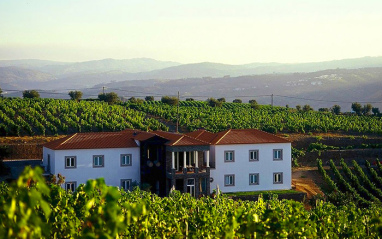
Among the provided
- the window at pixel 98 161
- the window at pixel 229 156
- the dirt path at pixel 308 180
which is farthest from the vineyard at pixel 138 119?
the window at pixel 229 156

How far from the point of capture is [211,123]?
207ft

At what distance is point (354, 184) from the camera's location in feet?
145

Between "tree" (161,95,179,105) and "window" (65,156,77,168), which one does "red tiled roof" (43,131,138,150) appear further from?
"tree" (161,95,179,105)

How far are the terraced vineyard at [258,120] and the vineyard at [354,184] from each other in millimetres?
13114

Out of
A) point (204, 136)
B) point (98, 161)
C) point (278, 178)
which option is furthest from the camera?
point (204, 136)

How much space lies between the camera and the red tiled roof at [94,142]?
130ft

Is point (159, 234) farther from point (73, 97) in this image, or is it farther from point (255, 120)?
point (73, 97)

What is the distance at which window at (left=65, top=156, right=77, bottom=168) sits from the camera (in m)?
39.1

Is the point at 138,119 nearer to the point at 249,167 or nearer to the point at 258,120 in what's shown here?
the point at 258,120

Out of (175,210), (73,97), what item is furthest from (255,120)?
(175,210)

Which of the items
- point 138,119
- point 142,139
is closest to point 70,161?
point 142,139

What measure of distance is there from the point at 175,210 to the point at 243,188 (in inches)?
830

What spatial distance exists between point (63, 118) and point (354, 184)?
2855 cm

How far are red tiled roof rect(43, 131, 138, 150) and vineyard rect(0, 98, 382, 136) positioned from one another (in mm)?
14115
